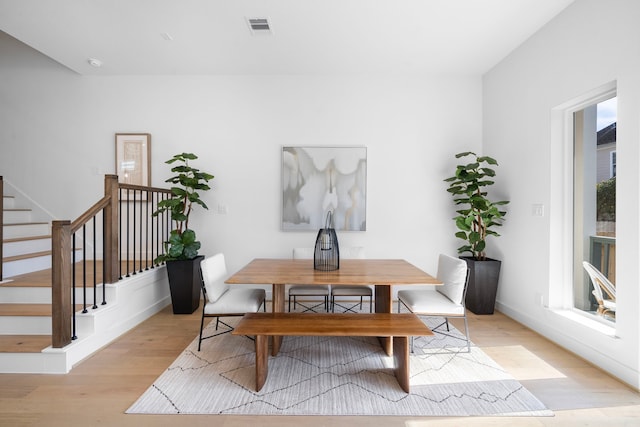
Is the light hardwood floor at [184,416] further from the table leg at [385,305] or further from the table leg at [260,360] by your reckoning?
the table leg at [385,305]

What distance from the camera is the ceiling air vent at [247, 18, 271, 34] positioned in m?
3.07

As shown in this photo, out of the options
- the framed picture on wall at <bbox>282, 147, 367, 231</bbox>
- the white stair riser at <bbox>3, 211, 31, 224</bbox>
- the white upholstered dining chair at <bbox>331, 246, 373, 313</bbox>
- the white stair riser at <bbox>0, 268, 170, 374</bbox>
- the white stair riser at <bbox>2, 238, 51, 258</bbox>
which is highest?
the framed picture on wall at <bbox>282, 147, 367, 231</bbox>

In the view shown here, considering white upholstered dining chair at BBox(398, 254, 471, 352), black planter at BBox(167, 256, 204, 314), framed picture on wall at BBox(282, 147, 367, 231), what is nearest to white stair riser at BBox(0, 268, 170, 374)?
black planter at BBox(167, 256, 204, 314)

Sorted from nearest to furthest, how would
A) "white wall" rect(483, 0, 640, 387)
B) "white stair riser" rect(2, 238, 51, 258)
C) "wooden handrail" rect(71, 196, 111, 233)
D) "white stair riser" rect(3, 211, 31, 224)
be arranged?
"white wall" rect(483, 0, 640, 387) < "wooden handrail" rect(71, 196, 111, 233) < "white stair riser" rect(2, 238, 51, 258) < "white stair riser" rect(3, 211, 31, 224)

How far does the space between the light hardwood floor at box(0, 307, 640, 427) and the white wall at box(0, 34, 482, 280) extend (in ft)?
5.26

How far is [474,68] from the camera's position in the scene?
4078mm

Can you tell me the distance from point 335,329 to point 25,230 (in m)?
4.18

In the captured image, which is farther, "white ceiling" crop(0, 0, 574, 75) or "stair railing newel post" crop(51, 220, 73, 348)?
"white ceiling" crop(0, 0, 574, 75)

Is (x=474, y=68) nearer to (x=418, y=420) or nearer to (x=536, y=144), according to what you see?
(x=536, y=144)

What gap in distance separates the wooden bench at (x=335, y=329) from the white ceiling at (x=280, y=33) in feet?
8.60

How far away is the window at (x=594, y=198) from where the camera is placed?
262 centimetres

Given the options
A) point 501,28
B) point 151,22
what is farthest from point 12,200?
point 501,28

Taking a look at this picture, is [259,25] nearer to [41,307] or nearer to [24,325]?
[41,307]

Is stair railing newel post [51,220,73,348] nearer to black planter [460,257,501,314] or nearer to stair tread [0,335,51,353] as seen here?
stair tread [0,335,51,353]
